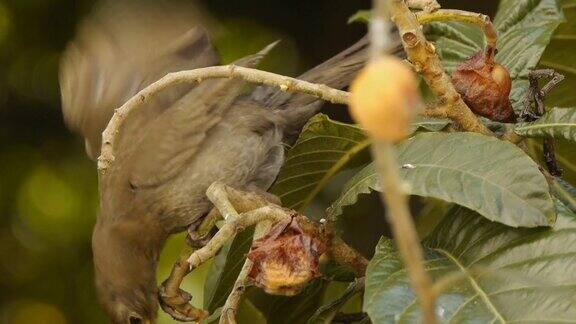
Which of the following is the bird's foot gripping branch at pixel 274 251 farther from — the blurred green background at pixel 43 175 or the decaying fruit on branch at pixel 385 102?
the blurred green background at pixel 43 175

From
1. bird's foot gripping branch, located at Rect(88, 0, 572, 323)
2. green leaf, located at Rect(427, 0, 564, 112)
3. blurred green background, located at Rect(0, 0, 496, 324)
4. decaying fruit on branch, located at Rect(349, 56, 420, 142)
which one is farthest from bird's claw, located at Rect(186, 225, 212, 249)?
blurred green background, located at Rect(0, 0, 496, 324)

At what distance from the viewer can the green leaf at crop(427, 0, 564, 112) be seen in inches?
36.1

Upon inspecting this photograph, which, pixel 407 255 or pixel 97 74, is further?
pixel 97 74

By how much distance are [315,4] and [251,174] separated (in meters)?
1.09

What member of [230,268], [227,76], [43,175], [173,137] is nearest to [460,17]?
[227,76]

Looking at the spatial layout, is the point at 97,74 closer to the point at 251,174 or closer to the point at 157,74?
the point at 157,74

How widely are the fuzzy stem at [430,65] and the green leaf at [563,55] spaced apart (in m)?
0.34

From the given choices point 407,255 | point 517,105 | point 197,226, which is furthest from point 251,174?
point 407,255

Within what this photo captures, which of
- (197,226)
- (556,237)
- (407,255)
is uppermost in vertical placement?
(407,255)

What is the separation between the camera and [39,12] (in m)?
2.01

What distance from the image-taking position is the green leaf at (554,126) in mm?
770

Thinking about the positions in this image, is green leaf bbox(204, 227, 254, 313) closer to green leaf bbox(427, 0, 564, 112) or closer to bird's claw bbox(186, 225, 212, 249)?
bird's claw bbox(186, 225, 212, 249)

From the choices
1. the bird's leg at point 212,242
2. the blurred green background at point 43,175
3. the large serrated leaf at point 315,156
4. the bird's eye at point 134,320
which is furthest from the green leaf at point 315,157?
the blurred green background at point 43,175

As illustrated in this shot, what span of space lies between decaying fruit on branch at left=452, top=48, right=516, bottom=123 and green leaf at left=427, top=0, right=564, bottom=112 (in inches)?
3.6
